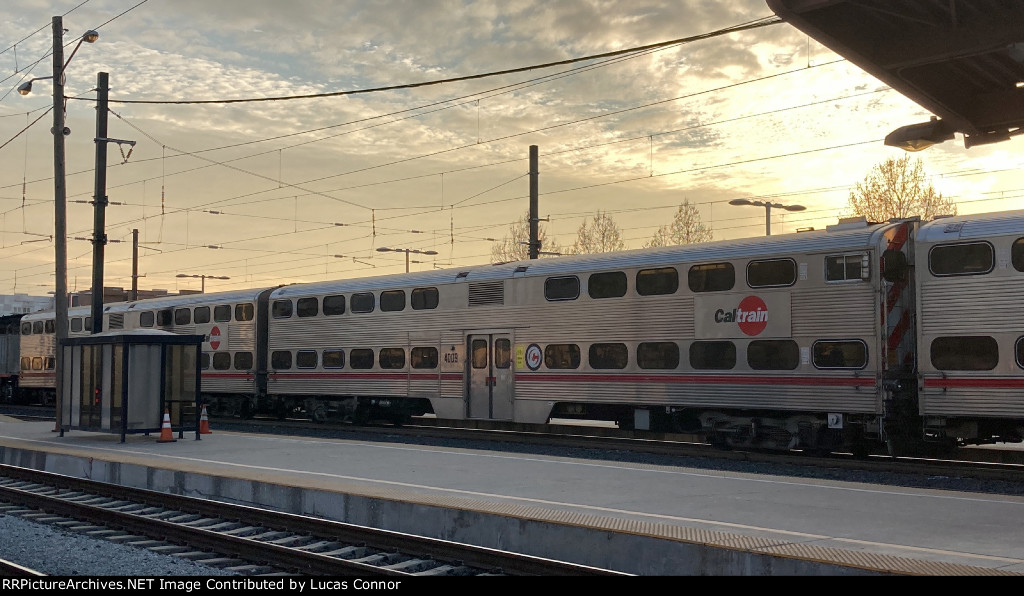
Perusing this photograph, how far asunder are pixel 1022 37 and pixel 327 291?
22.6m

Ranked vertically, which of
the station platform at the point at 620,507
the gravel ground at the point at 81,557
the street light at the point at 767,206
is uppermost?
the street light at the point at 767,206

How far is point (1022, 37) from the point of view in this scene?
307 inches

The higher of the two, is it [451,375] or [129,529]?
[451,375]

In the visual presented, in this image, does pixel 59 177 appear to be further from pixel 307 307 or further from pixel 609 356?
pixel 609 356

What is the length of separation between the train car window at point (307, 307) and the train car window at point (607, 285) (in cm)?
1020

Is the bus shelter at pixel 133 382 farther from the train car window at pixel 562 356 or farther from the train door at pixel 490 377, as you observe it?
the train car window at pixel 562 356

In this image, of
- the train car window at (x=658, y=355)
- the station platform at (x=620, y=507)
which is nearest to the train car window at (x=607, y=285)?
the train car window at (x=658, y=355)

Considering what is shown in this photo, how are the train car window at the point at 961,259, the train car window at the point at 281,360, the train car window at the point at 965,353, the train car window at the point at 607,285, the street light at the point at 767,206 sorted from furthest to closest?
1. the street light at the point at 767,206
2. the train car window at the point at 281,360
3. the train car window at the point at 607,285
4. the train car window at the point at 961,259
5. the train car window at the point at 965,353

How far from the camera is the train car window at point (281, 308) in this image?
2969 cm

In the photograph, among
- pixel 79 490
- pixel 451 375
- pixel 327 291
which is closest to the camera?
pixel 79 490

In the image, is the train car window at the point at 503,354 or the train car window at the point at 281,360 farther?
the train car window at the point at 281,360

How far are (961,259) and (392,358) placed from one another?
14.3 meters
